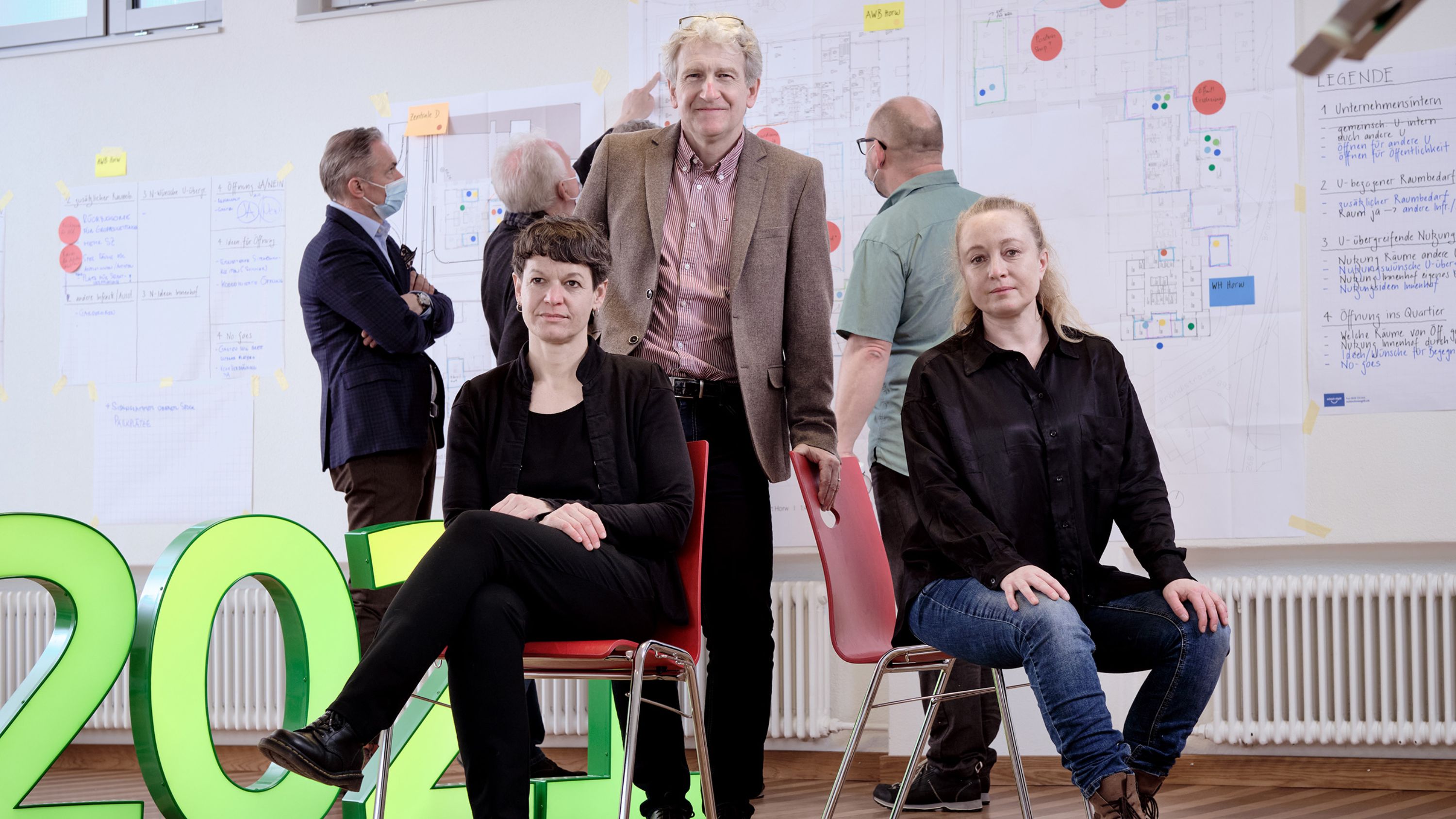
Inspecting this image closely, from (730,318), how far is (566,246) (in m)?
0.36

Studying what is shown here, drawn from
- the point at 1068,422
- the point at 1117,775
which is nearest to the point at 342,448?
the point at 1068,422

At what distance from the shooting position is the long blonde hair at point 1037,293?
2.10 meters

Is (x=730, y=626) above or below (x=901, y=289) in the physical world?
below

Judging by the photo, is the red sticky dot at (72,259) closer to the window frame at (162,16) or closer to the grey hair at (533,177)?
the window frame at (162,16)

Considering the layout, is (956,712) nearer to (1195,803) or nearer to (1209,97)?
(1195,803)

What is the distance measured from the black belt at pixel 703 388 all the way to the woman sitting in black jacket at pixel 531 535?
111 millimetres

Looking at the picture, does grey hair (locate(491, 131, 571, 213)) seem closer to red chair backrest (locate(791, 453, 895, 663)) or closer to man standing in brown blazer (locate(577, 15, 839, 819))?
man standing in brown blazer (locate(577, 15, 839, 819))

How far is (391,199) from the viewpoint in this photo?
3238mm

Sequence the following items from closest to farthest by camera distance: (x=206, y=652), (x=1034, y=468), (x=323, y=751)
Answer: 1. (x=323, y=751)
2. (x=1034, y=468)
3. (x=206, y=652)

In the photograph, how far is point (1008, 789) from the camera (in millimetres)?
3154

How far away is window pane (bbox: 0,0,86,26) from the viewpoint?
4398 mm

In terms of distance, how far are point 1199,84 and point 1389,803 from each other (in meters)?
1.96

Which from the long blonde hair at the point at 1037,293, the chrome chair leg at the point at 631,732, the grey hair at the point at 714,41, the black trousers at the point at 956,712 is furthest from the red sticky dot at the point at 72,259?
the long blonde hair at the point at 1037,293

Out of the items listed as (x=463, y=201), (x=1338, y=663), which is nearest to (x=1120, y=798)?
(x=1338, y=663)
